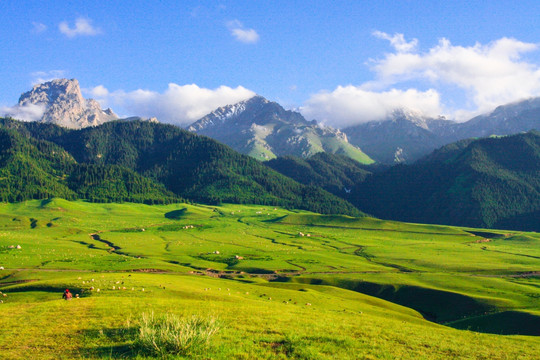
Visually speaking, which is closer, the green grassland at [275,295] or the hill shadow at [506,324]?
the green grassland at [275,295]

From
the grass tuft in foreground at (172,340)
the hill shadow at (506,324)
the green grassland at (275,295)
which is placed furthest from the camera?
the hill shadow at (506,324)

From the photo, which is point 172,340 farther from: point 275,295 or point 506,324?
point 506,324

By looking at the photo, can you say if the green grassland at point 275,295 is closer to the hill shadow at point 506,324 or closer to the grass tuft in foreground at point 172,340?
the hill shadow at point 506,324

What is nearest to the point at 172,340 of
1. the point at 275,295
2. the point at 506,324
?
the point at 275,295

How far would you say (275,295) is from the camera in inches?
2655

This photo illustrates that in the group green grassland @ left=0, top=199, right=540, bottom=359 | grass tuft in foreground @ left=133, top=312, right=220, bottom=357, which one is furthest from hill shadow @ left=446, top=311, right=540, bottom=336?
grass tuft in foreground @ left=133, top=312, right=220, bottom=357

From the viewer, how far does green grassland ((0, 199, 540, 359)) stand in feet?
92.2

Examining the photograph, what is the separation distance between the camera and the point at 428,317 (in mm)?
76500

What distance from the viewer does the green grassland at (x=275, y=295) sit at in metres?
28.1

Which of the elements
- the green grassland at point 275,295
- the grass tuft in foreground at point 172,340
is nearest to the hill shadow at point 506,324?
the green grassland at point 275,295

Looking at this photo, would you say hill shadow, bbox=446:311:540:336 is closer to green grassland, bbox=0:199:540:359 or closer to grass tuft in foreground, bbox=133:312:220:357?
green grassland, bbox=0:199:540:359

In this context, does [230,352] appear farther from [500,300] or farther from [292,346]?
[500,300]

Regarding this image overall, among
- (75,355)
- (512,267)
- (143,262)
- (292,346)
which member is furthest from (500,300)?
(143,262)

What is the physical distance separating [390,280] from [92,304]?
78.4 m
